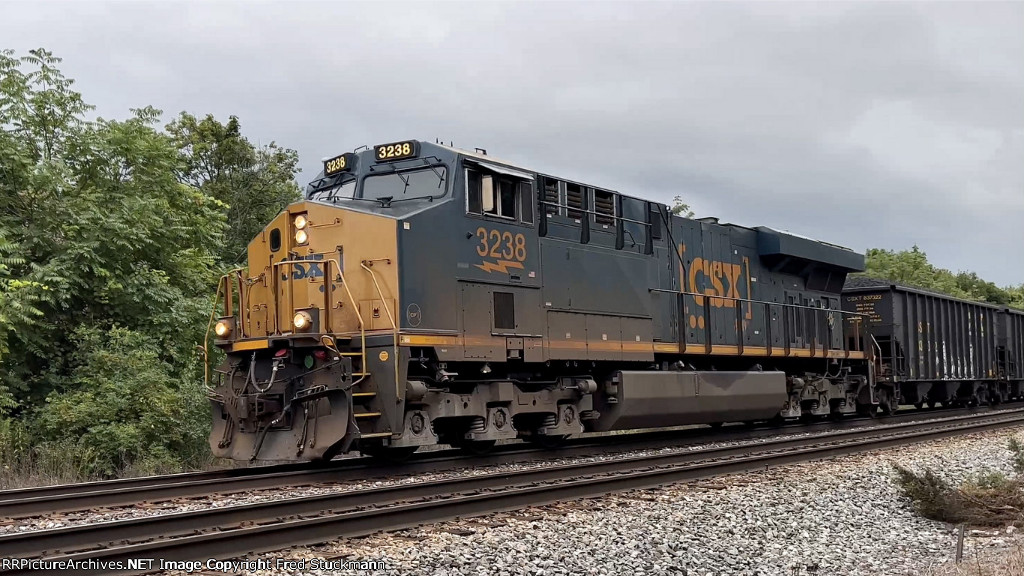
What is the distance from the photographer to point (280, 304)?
Answer: 10.0 m

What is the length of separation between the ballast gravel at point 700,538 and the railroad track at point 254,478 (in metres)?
2.57

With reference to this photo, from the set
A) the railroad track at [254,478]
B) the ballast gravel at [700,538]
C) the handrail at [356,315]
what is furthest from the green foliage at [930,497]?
the handrail at [356,315]

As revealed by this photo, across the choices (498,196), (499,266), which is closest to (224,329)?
(499,266)

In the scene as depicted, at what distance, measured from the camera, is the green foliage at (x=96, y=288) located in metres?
11.7

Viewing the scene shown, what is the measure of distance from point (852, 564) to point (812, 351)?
11088 mm

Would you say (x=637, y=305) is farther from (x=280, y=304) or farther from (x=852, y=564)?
(x=852, y=564)

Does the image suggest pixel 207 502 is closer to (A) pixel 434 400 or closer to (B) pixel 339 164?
(A) pixel 434 400

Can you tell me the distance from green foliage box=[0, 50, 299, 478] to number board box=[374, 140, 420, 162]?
15.0 feet

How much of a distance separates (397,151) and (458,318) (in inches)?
87.8

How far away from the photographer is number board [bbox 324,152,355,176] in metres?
11.2

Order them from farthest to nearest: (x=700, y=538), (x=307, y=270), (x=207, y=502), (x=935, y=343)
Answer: (x=935, y=343) → (x=307, y=270) → (x=207, y=502) → (x=700, y=538)

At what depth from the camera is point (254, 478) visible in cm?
891

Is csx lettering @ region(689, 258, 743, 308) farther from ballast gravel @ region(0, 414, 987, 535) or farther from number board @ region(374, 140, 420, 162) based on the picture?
number board @ region(374, 140, 420, 162)

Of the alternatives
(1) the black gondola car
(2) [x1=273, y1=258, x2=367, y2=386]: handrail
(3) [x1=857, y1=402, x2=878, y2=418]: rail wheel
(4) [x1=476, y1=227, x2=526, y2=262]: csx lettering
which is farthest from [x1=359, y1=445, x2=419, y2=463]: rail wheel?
(1) the black gondola car
